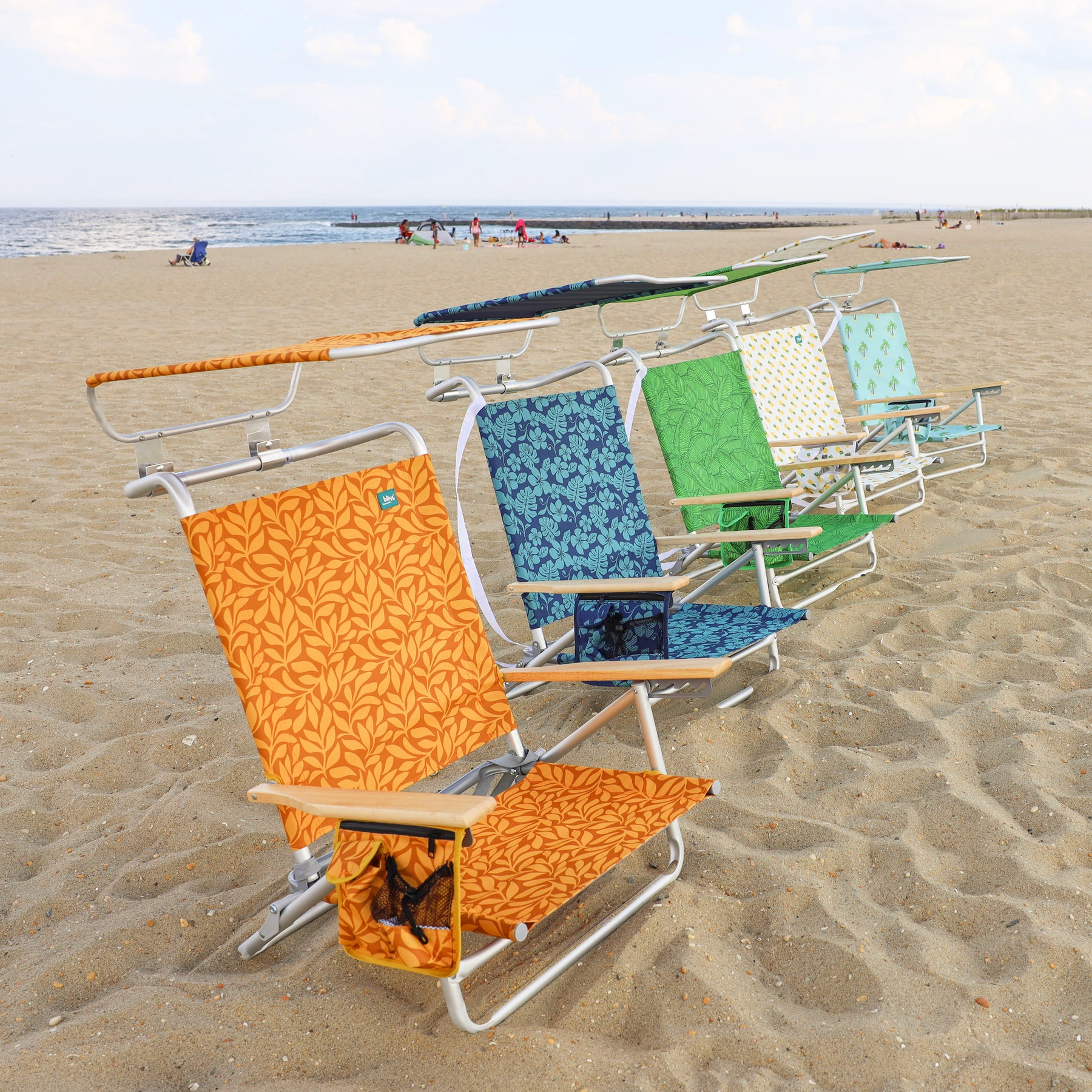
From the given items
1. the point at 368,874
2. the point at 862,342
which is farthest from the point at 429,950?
the point at 862,342

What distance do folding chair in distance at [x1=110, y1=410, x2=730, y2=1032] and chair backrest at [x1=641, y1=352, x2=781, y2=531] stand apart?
162 centimetres

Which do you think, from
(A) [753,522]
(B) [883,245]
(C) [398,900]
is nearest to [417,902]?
(C) [398,900]

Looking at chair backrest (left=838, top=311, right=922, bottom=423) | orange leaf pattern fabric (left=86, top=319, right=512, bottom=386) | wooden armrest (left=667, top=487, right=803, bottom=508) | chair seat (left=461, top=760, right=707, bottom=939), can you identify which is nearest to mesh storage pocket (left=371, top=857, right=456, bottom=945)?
chair seat (left=461, top=760, right=707, bottom=939)

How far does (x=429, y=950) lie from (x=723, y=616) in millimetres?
1767

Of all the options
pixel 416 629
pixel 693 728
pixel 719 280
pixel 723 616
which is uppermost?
pixel 719 280

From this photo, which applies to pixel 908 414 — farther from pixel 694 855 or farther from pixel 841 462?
pixel 694 855

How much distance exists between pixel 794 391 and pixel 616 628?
2.57 metres

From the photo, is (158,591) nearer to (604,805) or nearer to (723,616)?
(723,616)

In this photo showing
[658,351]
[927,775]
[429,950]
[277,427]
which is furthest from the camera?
[277,427]

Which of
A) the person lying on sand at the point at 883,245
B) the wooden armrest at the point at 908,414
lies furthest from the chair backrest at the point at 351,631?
the person lying on sand at the point at 883,245

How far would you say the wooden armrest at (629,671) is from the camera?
7.02ft

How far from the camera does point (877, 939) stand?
210 cm

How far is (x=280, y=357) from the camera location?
177 centimetres

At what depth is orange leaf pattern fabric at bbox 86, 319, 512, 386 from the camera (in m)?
1.77
